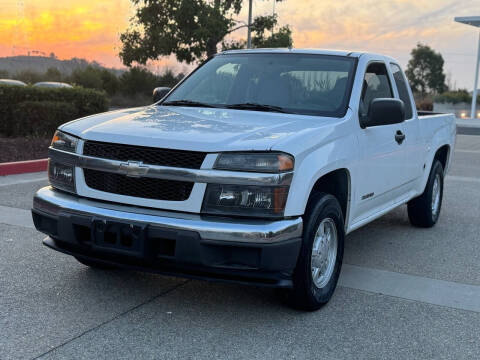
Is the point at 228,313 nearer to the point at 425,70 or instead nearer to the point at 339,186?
the point at 339,186

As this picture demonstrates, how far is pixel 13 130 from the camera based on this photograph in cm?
1398

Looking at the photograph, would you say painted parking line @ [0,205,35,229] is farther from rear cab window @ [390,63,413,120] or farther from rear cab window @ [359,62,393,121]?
rear cab window @ [390,63,413,120]

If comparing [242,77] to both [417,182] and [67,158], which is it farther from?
[417,182]

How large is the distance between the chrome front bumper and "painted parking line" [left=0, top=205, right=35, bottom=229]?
104 inches

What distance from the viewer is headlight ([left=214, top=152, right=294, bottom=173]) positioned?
368 cm

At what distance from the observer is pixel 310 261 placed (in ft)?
13.3

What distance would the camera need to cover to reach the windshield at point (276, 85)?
489 centimetres

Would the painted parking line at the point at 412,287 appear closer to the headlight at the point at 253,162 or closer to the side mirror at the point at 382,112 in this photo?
the side mirror at the point at 382,112

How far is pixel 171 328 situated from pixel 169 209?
0.75 m

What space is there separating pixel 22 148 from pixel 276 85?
330 inches

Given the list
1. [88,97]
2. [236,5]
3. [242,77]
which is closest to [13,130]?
[88,97]

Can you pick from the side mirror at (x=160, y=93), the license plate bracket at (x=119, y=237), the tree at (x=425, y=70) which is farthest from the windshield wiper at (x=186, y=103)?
the tree at (x=425, y=70)

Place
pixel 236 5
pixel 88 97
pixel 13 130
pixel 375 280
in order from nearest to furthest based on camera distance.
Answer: pixel 375 280
pixel 13 130
pixel 88 97
pixel 236 5

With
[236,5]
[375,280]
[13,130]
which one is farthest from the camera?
[236,5]
